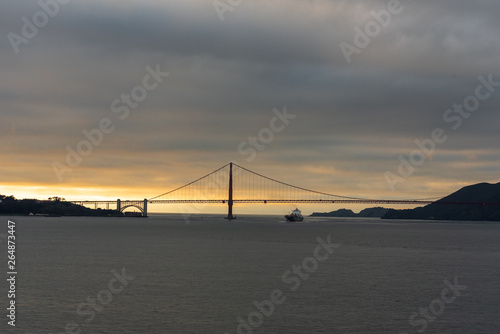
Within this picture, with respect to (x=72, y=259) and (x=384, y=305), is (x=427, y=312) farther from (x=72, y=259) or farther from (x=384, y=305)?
(x=72, y=259)

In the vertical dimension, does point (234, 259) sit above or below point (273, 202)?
below

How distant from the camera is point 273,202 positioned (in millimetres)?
193750

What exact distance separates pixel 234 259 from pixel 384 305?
3134 cm

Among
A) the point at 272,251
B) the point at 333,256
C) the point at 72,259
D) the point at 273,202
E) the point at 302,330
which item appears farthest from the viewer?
the point at 273,202

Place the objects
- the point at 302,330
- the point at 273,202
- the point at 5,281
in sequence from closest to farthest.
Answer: the point at 302,330
the point at 5,281
the point at 273,202

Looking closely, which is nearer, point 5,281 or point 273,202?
point 5,281

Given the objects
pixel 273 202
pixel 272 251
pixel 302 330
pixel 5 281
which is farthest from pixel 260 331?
pixel 273 202

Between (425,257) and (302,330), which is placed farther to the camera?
(425,257)

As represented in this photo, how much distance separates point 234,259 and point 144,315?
3354 cm

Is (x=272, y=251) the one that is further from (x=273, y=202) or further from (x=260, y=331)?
(x=273, y=202)

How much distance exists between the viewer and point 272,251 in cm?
8219

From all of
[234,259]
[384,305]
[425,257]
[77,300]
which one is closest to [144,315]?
[77,300]

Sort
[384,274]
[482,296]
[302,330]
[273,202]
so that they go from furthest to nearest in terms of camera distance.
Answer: [273,202], [384,274], [482,296], [302,330]

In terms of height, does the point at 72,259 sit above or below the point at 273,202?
below
